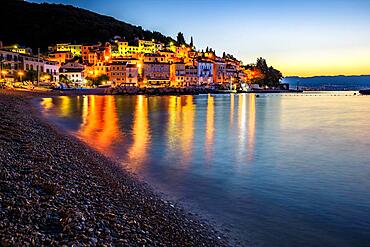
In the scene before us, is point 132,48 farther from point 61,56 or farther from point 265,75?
point 265,75

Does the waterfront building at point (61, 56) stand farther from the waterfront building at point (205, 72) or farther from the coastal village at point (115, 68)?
the waterfront building at point (205, 72)

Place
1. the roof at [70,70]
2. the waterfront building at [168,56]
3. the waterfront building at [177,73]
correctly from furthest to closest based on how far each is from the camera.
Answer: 1. the waterfront building at [168,56]
2. the waterfront building at [177,73]
3. the roof at [70,70]

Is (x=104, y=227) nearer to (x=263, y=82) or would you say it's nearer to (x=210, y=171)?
(x=210, y=171)

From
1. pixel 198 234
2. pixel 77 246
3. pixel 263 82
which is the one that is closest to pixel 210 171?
pixel 198 234

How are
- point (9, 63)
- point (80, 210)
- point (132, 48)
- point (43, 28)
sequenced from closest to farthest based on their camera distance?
1. point (80, 210)
2. point (9, 63)
3. point (132, 48)
4. point (43, 28)

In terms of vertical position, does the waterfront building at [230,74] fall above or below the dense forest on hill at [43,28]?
below

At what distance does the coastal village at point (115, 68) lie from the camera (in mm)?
83250

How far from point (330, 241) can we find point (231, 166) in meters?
7.42

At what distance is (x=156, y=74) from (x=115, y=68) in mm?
15647

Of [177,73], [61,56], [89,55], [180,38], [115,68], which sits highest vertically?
[180,38]

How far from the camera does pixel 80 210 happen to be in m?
6.75

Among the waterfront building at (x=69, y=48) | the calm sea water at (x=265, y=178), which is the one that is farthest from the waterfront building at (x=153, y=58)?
the calm sea water at (x=265, y=178)

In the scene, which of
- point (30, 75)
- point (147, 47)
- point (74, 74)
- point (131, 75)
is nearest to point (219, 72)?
point (147, 47)

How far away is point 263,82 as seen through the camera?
172125mm
